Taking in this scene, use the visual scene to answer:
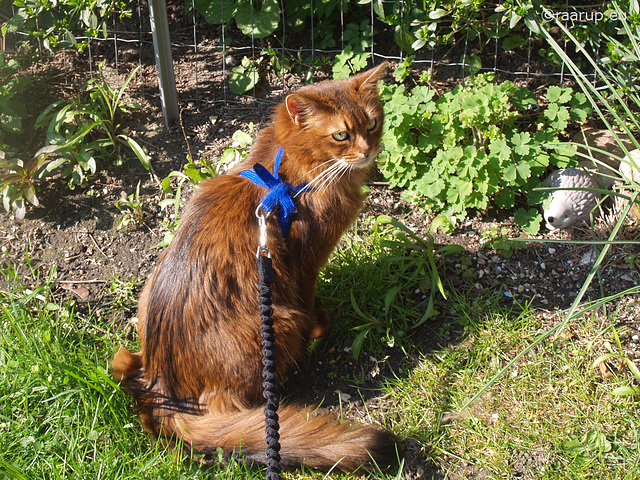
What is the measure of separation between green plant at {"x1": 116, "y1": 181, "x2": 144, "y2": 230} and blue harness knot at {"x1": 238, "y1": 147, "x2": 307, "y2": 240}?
4.09ft

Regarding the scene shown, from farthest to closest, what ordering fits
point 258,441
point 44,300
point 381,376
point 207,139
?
point 207,139, point 44,300, point 381,376, point 258,441

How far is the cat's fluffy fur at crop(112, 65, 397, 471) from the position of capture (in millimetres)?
2084

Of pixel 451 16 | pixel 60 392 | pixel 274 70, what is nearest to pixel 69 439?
pixel 60 392

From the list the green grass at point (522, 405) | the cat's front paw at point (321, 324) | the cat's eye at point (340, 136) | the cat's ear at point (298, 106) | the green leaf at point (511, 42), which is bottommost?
the green grass at point (522, 405)

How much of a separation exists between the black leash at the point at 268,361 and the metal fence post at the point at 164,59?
1905 mm

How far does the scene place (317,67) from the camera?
13.1ft

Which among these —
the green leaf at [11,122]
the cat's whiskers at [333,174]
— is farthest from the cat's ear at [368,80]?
the green leaf at [11,122]

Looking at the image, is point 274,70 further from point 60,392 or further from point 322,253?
point 60,392

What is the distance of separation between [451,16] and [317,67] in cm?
105

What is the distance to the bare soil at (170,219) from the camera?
2658 millimetres

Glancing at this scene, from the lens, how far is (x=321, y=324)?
2732 millimetres

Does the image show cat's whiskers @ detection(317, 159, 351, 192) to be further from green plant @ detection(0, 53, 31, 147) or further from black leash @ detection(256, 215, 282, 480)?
green plant @ detection(0, 53, 31, 147)

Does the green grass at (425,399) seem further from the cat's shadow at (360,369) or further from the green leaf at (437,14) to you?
the green leaf at (437,14)

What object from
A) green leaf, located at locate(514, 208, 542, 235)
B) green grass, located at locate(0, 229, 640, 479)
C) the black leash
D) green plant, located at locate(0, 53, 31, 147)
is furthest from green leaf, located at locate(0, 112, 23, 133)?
green leaf, located at locate(514, 208, 542, 235)
